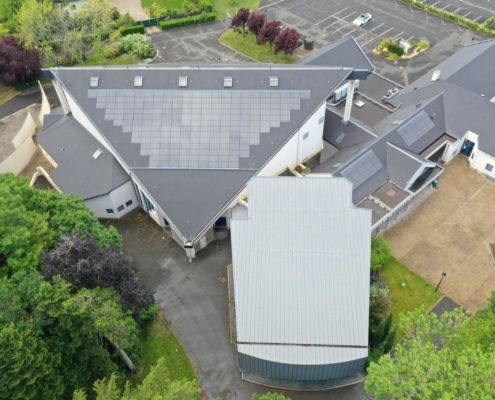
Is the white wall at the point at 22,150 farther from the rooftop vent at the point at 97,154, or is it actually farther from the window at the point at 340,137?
the window at the point at 340,137

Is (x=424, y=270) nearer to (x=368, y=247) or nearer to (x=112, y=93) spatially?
(x=368, y=247)

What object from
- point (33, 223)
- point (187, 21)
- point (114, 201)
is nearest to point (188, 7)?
point (187, 21)

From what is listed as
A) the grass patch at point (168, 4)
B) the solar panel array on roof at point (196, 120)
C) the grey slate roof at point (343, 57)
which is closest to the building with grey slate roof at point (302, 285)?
the solar panel array on roof at point (196, 120)

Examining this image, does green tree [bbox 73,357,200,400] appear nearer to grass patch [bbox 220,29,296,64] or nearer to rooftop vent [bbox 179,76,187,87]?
rooftop vent [bbox 179,76,187,87]

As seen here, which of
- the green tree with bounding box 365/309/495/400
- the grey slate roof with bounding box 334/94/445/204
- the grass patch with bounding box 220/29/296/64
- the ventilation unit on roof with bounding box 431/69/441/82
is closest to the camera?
the green tree with bounding box 365/309/495/400

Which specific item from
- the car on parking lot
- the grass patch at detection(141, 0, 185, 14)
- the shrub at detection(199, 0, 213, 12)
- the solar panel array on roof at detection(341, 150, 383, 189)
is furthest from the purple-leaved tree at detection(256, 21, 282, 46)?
the solar panel array on roof at detection(341, 150, 383, 189)

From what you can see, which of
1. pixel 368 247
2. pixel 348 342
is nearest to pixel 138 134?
pixel 368 247
